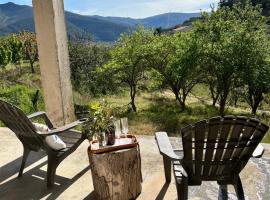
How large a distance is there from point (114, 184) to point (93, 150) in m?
0.33

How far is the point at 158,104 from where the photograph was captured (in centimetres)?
2172

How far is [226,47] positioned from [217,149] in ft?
50.5

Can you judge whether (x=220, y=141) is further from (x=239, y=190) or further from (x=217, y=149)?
(x=239, y=190)

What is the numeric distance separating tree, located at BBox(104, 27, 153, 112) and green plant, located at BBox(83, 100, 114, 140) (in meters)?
15.8

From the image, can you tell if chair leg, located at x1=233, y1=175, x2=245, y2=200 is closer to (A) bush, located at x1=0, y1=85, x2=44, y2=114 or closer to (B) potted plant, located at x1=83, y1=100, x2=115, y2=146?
(B) potted plant, located at x1=83, y1=100, x2=115, y2=146

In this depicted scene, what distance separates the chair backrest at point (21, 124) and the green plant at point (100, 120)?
494 mm

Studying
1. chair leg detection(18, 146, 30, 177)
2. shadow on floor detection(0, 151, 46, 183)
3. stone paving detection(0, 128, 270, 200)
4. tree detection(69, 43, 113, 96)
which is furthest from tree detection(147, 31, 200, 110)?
chair leg detection(18, 146, 30, 177)

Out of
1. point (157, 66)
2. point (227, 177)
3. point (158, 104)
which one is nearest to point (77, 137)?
point (227, 177)

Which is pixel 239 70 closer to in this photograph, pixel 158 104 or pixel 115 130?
pixel 158 104

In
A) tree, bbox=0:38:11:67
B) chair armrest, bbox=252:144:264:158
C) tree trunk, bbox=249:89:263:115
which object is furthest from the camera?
tree, bbox=0:38:11:67

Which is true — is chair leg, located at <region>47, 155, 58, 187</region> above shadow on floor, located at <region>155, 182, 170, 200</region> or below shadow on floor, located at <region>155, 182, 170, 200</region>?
above

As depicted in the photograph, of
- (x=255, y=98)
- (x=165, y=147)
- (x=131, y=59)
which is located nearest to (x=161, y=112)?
(x=131, y=59)

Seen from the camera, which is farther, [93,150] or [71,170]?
[71,170]

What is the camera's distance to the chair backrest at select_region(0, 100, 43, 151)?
10.6ft
